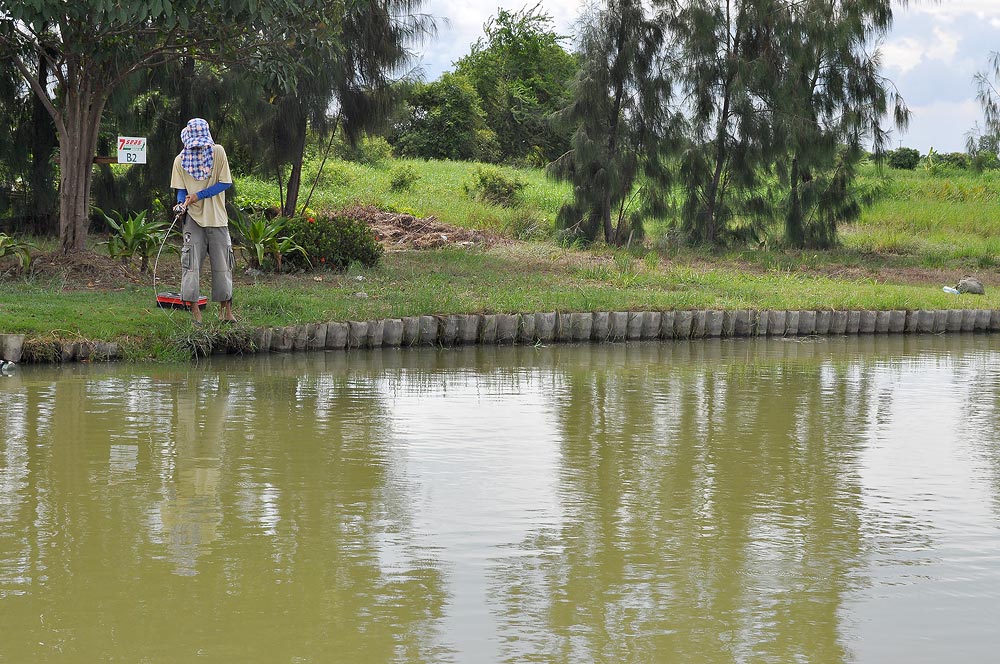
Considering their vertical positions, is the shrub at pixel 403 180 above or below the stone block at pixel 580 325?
above

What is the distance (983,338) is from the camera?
1252cm

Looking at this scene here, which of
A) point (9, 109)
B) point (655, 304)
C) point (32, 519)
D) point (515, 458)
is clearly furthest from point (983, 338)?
point (9, 109)

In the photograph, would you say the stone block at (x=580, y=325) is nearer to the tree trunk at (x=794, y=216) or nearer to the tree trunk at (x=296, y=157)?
the tree trunk at (x=296, y=157)

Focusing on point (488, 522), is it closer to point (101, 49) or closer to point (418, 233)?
point (101, 49)

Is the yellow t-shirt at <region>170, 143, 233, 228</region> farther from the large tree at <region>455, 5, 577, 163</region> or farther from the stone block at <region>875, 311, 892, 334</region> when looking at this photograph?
the large tree at <region>455, 5, 577, 163</region>

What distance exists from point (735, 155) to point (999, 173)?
58.5ft

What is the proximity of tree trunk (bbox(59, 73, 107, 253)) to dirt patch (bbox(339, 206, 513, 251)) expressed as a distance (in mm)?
5521


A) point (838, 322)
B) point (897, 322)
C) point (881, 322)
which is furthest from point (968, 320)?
point (838, 322)

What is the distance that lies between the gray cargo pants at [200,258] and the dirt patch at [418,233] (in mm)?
7784

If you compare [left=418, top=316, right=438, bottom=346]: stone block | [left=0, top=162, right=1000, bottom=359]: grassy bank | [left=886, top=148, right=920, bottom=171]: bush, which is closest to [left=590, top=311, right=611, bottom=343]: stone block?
[left=0, top=162, right=1000, bottom=359]: grassy bank

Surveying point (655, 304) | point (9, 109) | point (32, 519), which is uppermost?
point (9, 109)

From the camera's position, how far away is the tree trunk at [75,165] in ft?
40.3

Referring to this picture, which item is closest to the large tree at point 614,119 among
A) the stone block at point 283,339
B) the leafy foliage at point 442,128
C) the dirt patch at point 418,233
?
the dirt patch at point 418,233

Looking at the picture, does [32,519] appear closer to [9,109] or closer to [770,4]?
[9,109]
